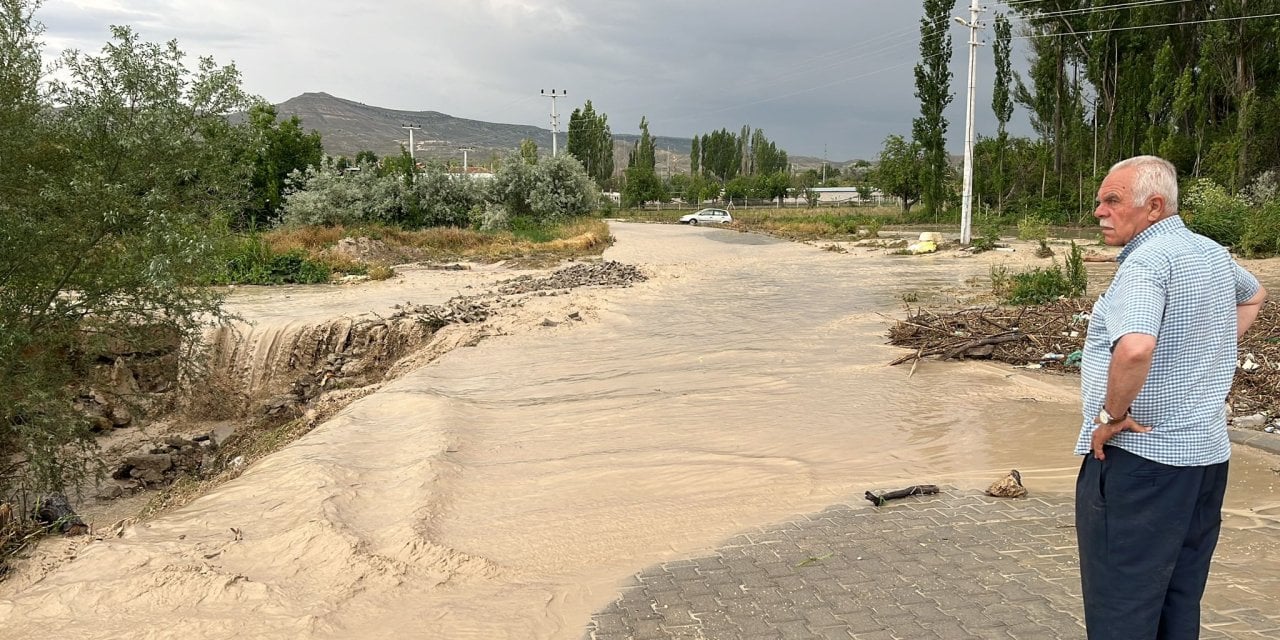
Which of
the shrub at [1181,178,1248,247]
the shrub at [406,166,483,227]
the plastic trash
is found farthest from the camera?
the shrub at [406,166,483,227]

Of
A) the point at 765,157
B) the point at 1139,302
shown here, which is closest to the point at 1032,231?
the point at 1139,302

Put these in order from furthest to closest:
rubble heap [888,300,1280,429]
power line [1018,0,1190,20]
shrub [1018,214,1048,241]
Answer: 1. power line [1018,0,1190,20]
2. shrub [1018,214,1048,241]
3. rubble heap [888,300,1280,429]

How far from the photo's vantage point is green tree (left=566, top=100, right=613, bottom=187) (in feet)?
239

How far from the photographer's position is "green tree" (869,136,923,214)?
156 ft

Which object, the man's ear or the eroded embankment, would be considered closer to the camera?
→ the man's ear

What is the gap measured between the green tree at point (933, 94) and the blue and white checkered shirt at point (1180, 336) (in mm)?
43297

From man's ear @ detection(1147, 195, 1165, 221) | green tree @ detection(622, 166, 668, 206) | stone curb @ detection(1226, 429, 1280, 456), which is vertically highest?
green tree @ detection(622, 166, 668, 206)

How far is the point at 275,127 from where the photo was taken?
40500 mm

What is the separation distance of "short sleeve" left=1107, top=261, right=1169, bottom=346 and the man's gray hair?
0.83 ft

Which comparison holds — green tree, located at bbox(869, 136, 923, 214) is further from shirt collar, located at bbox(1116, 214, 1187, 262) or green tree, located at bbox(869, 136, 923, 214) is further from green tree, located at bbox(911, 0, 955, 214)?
shirt collar, located at bbox(1116, 214, 1187, 262)

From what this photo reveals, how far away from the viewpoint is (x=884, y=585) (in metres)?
4.45

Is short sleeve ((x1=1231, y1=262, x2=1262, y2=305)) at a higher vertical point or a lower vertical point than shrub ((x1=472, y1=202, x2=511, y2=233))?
lower

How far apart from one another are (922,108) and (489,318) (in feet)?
114

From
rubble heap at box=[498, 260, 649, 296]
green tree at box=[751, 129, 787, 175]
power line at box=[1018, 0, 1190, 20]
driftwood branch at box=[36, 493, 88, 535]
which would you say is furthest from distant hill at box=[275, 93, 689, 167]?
driftwood branch at box=[36, 493, 88, 535]
